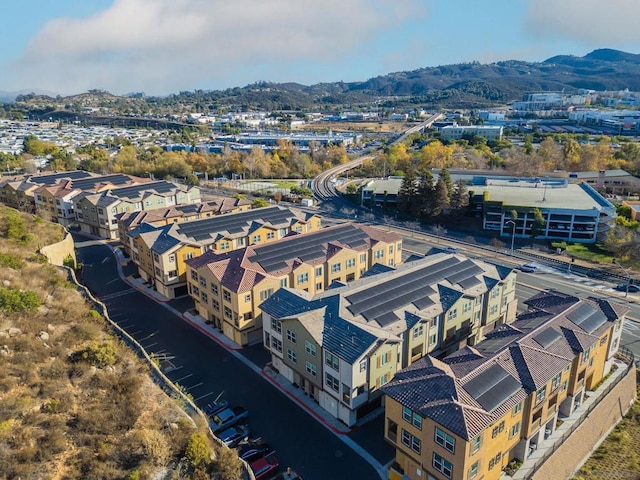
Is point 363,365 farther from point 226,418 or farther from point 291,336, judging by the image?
point 226,418

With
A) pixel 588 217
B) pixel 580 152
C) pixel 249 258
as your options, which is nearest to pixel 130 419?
pixel 249 258

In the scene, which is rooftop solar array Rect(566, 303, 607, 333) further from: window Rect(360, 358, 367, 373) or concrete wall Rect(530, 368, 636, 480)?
window Rect(360, 358, 367, 373)

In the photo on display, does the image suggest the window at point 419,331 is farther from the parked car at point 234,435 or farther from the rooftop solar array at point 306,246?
the rooftop solar array at point 306,246

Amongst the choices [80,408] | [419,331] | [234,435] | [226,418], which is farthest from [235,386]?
[419,331]

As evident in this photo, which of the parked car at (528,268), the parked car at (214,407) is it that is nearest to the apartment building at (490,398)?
the parked car at (214,407)

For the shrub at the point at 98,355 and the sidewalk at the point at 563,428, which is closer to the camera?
the sidewalk at the point at 563,428
